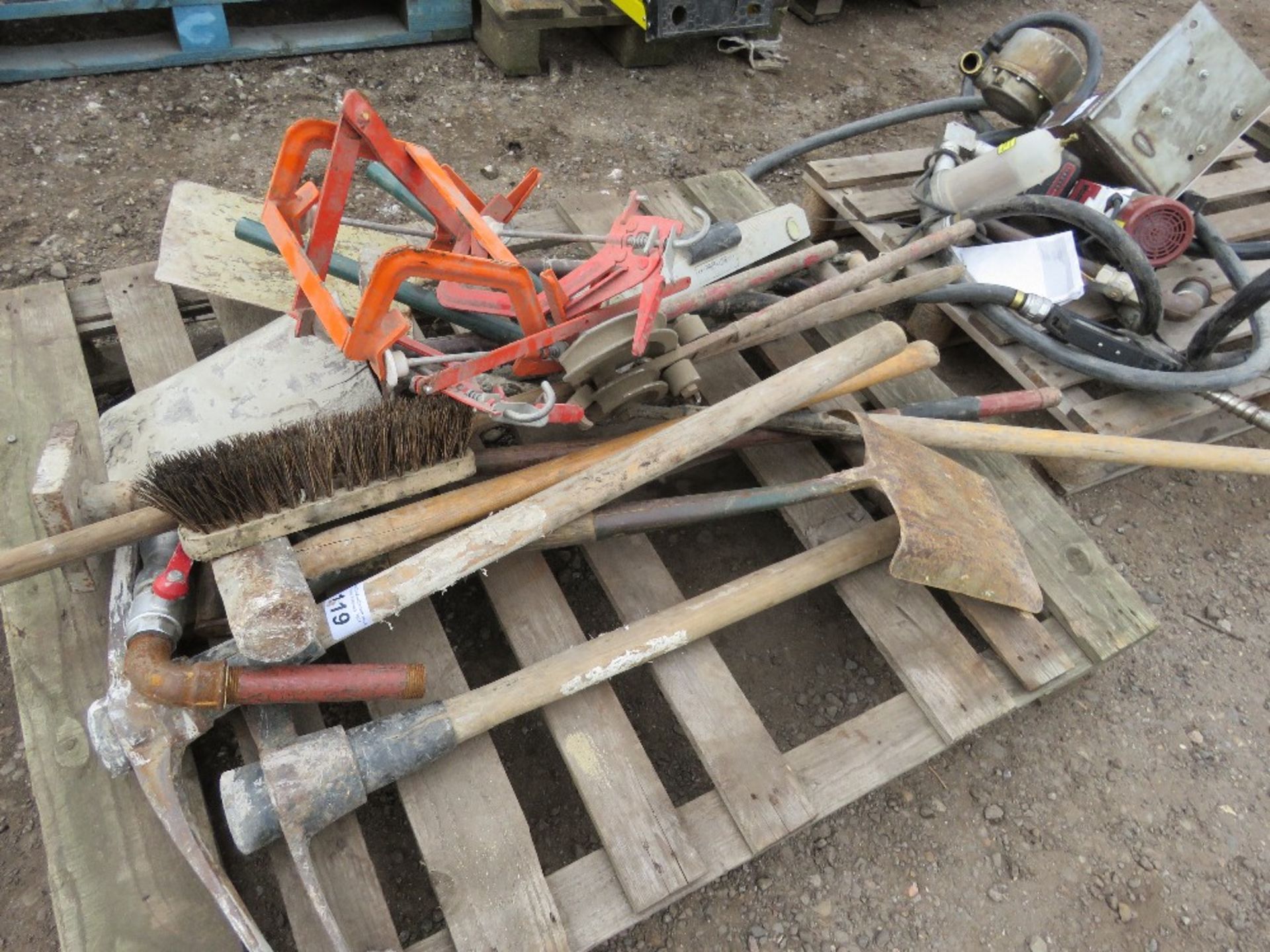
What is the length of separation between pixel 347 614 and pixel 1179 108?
3001 mm

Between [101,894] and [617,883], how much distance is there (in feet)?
3.00

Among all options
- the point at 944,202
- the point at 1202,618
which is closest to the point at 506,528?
the point at 944,202

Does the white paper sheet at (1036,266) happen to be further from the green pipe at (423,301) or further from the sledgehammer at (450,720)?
the green pipe at (423,301)

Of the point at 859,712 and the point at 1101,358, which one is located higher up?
the point at 1101,358

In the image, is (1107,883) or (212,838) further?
(1107,883)

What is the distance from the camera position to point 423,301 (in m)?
1.98

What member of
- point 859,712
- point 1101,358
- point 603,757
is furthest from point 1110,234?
point 603,757

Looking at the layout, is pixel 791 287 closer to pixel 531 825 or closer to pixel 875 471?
pixel 875 471

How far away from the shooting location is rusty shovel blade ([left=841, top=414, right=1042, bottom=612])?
1816 mm

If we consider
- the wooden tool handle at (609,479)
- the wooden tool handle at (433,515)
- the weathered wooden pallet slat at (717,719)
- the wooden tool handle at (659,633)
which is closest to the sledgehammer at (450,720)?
the wooden tool handle at (659,633)

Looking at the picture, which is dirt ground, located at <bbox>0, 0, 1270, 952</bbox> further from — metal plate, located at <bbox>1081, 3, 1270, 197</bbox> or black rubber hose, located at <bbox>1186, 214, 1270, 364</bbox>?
metal plate, located at <bbox>1081, 3, 1270, 197</bbox>

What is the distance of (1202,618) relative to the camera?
251cm

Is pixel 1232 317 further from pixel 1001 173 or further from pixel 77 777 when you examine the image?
pixel 77 777

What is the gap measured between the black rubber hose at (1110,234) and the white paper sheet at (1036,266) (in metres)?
0.10
